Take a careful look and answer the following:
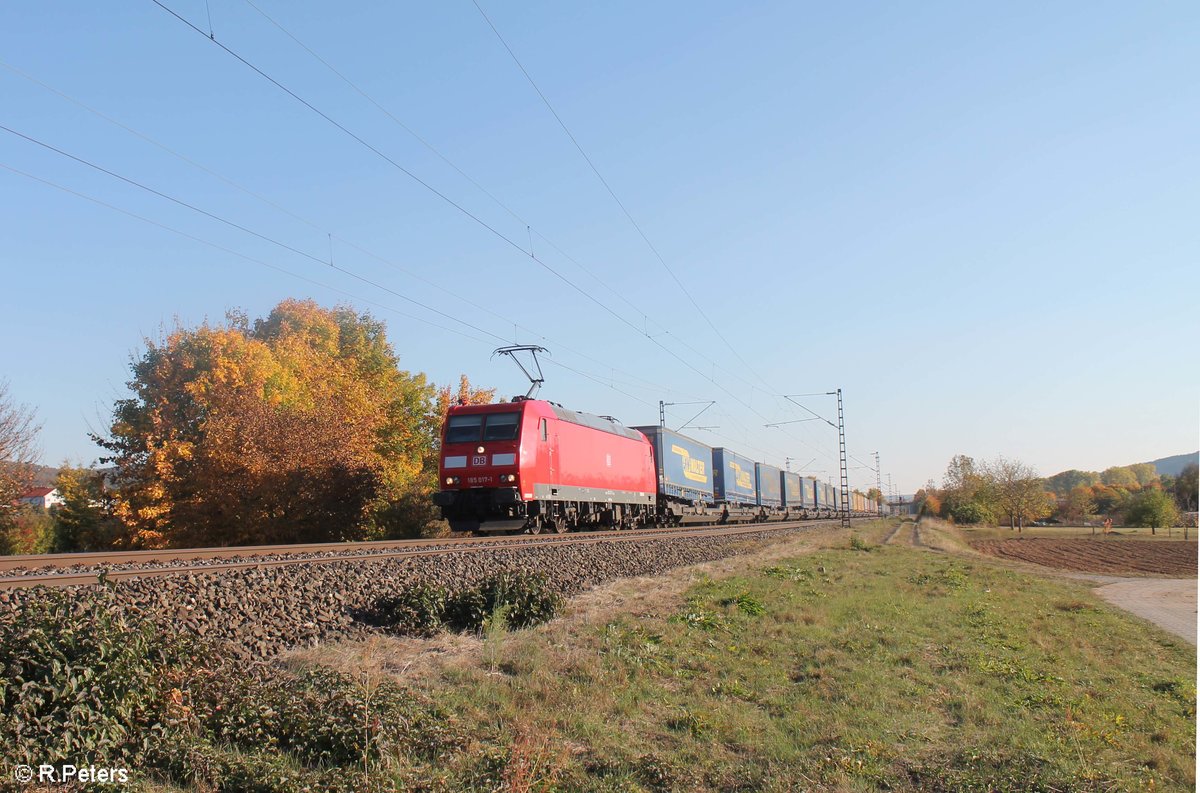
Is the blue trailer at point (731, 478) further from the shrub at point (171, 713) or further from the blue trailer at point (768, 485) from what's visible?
the shrub at point (171, 713)

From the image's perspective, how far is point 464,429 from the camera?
72.9 ft

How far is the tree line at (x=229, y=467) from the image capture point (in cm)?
3150

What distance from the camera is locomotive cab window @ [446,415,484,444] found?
2194cm

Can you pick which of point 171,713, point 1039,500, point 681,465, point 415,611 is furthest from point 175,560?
point 1039,500

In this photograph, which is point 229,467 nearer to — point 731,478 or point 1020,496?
point 731,478

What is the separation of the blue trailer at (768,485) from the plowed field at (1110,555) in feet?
40.4

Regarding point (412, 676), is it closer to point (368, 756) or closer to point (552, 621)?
point (368, 756)

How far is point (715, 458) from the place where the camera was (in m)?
43.0

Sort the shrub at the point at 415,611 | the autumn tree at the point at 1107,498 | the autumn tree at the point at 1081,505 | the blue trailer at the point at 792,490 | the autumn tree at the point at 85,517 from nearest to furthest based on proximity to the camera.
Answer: the shrub at the point at 415,611
the autumn tree at the point at 85,517
the blue trailer at the point at 792,490
the autumn tree at the point at 1107,498
the autumn tree at the point at 1081,505

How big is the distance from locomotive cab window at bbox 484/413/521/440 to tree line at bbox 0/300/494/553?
12260 millimetres

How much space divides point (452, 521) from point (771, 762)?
55.9ft

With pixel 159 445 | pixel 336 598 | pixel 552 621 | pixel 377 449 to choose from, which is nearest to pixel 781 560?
pixel 552 621

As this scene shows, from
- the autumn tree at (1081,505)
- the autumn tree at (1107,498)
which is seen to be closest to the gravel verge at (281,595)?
the autumn tree at (1107,498)

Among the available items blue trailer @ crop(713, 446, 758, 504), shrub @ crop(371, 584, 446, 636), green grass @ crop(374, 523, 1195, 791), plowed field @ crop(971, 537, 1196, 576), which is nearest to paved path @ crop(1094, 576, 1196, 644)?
green grass @ crop(374, 523, 1195, 791)
